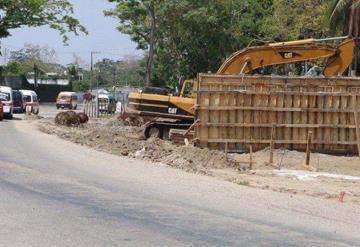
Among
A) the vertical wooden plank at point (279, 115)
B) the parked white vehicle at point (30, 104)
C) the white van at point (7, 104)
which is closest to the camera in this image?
the vertical wooden plank at point (279, 115)

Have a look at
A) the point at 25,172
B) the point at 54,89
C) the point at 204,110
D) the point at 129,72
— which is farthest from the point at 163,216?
the point at 129,72

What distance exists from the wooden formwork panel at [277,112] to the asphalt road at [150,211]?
6354mm

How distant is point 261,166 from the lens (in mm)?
19750

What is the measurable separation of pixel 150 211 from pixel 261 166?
9.25 m

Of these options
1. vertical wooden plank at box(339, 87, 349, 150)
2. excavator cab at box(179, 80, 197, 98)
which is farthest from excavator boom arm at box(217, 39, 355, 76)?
excavator cab at box(179, 80, 197, 98)

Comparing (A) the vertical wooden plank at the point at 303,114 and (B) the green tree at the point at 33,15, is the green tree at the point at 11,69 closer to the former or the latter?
(B) the green tree at the point at 33,15

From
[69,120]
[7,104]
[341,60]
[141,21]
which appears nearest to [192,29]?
[141,21]

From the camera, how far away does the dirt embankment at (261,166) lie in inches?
601

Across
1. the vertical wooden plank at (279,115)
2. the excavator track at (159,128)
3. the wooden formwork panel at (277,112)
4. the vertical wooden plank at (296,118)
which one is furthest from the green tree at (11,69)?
the vertical wooden plank at (296,118)

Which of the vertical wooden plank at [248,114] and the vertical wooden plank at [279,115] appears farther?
the vertical wooden plank at [279,115]

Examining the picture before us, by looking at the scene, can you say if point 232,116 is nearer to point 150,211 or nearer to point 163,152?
point 163,152

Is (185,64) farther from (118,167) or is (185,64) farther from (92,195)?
(92,195)

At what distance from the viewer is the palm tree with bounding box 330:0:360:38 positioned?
117 ft

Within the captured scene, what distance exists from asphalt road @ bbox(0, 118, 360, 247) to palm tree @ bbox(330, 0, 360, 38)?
70.9 ft
